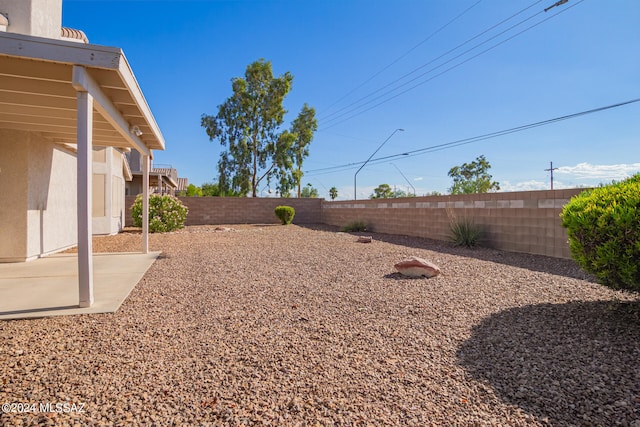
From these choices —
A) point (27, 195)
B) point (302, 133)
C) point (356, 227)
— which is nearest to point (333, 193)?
point (302, 133)

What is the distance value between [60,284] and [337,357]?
14.7 ft

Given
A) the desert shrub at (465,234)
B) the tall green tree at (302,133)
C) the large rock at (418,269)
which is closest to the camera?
the large rock at (418,269)

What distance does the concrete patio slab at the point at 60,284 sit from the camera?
3.89m

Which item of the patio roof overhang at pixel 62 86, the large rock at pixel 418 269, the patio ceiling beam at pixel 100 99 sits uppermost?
the patio roof overhang at pixel 62 86

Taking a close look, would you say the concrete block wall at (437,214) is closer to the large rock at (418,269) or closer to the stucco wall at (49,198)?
the large rock at (418,269)

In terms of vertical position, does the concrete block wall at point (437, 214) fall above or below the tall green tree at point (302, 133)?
below

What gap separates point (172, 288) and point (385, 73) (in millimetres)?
19102

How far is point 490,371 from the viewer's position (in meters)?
2.55

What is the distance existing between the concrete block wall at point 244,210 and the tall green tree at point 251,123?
15.1ft

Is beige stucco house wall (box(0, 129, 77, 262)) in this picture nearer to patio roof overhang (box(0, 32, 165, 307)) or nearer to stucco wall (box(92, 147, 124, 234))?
patio roof overhang (box(0, 32, 165, 307))

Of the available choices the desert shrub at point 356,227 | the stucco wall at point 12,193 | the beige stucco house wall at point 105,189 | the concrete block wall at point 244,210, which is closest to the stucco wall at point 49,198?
the stucco wall at point 12,193

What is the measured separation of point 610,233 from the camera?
331cm

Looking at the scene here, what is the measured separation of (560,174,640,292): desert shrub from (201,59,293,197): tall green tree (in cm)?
2334

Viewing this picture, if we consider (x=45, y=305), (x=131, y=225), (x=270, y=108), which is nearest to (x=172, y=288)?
(x=45, y=305)
